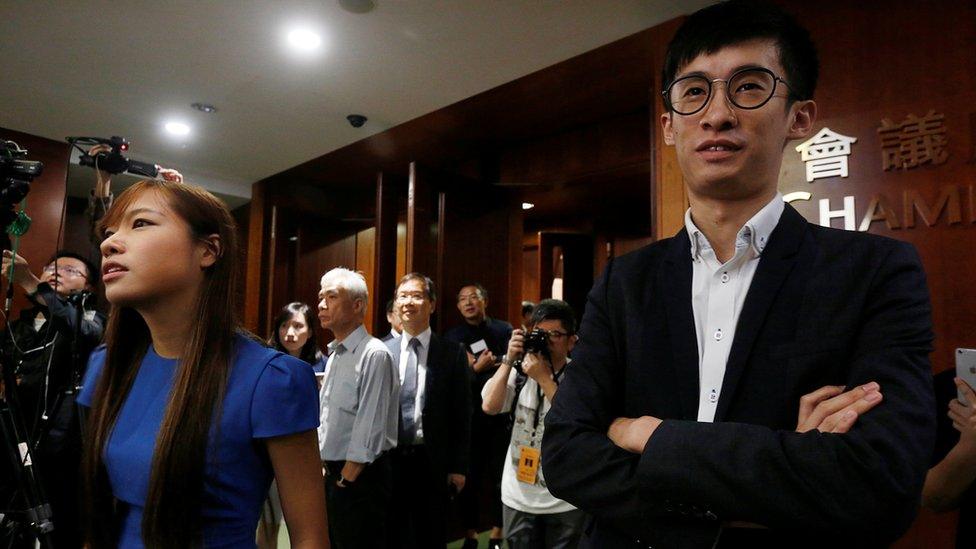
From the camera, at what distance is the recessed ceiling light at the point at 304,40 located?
308cm

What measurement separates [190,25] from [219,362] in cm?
261

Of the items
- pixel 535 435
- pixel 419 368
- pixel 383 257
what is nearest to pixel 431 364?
pixel 419 368

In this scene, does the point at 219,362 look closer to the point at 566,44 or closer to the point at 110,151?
the point at 110,151

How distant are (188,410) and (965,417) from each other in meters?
1.58

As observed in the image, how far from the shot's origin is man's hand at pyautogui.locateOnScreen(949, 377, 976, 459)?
1.25m

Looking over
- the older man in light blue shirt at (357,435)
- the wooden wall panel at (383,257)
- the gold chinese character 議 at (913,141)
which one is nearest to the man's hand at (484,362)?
the wooden wall panel at (383,257)

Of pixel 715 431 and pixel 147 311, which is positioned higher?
pixel 147 311

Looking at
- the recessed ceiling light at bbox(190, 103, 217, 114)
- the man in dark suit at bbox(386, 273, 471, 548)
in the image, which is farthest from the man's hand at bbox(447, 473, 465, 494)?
the recessed ceiling light at bbox(190, 103, 217, 114)

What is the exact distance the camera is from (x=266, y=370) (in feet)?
3.53

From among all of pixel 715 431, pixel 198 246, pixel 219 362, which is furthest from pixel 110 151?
pixel 715 431

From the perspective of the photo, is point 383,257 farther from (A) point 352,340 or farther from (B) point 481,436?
(A) point 352,340

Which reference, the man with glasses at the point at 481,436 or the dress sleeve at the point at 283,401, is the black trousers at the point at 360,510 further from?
the dress sleeve at the point at 283,401

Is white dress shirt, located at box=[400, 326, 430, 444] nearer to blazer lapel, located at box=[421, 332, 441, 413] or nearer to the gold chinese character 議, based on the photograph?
blazer lapel, located at box=[421, 332, 441, 413]

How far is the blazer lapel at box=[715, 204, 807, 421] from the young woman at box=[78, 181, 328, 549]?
72cm
